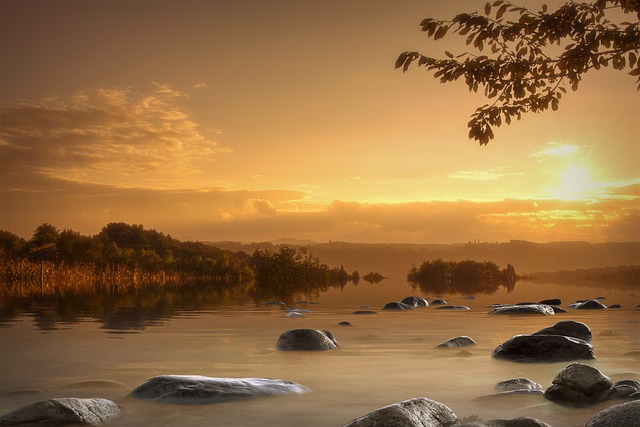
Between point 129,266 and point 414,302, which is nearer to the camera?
point 414,302

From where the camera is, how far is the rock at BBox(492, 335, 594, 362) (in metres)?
10.8

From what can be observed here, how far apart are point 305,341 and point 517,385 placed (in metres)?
4.80

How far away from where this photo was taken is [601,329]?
16.7 metres

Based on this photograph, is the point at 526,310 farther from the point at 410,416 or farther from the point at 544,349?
the point at 410,416

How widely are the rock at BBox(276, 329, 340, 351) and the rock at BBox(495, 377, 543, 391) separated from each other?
446 cm

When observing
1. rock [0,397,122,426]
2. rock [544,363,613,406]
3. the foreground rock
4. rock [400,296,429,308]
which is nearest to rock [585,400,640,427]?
the foreground rock

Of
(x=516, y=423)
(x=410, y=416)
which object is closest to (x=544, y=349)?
(x=516, y=423)

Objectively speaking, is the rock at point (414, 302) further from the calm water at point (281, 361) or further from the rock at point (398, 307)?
the calm water at point (281, 361)

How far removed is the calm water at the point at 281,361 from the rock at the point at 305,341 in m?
0.30

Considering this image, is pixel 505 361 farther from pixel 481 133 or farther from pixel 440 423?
pixel 440 423

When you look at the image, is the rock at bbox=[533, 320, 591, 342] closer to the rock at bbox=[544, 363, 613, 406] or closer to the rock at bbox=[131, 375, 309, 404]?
the rock at bbox=[544, 363, 613, 406]

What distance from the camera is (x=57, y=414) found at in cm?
639

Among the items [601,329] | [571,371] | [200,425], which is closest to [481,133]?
[571,371]

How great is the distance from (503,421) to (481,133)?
5921 millimetres
